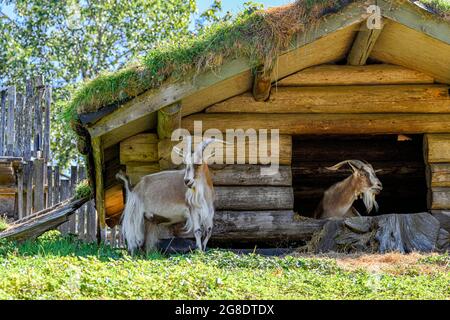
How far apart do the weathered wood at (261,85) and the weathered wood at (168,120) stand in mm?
1211

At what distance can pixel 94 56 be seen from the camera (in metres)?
26.2

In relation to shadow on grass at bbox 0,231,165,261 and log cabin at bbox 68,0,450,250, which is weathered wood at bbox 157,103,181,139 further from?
shadow on grass at bbox 0,231,165,261

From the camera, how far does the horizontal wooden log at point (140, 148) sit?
1170cm

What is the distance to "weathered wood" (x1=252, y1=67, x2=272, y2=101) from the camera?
Result: 433 inches

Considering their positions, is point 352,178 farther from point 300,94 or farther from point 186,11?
point 186,11

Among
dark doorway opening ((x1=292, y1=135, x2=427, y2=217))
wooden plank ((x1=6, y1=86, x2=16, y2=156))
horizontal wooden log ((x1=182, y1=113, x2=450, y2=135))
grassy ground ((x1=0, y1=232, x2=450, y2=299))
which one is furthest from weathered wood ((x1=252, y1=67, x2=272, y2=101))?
wooden plank ((x1=6, y1=86, x2=16, y2=156))

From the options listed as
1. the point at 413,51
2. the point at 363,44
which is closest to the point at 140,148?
the point at 363,44

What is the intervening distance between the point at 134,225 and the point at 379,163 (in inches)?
207

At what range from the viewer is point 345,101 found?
11875 millimetres

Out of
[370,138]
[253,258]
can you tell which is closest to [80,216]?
[370,138]

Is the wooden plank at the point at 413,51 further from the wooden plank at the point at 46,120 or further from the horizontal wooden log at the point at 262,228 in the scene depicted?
the wooden plank at the point at 46,120

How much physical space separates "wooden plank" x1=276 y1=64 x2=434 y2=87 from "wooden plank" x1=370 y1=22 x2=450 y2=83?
0.39 ft

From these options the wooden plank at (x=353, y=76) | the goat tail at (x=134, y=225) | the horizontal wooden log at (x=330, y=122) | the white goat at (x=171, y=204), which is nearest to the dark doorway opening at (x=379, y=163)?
the horizontal wooden log at (x=330, y=122)

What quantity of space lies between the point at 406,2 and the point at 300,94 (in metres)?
2.14
